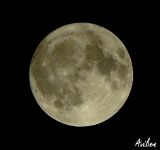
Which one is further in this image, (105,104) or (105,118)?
(105,118)

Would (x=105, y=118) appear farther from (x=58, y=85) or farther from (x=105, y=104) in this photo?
(x=58, y=85)

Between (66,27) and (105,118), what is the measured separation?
1890 millimetres

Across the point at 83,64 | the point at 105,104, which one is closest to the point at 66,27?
the point at 83,64

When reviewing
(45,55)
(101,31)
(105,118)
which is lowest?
(105,118)

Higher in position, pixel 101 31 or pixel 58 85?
pixel 101 31

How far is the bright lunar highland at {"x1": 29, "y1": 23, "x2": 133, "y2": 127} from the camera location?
6.34m

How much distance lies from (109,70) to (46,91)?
1189 millimetres

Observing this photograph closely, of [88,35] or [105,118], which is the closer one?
[88,35]

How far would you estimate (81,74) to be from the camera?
248 inches

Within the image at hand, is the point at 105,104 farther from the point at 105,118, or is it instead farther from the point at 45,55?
the point at 45,55

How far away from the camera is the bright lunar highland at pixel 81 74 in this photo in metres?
6.34

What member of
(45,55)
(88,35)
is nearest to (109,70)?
(88,35)

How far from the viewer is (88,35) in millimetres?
6684

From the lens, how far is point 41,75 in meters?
6.64
